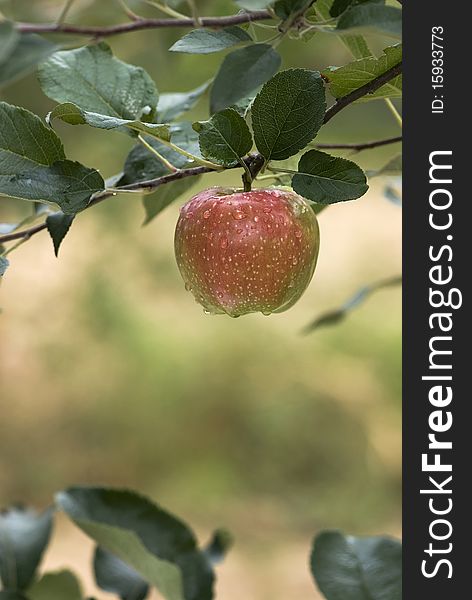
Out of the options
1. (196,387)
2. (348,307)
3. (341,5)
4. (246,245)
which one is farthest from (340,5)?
(196,387)

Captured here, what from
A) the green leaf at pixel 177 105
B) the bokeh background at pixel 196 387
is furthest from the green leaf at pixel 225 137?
the bokeh background at pixel 196 387

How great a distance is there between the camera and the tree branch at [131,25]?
0.23 m

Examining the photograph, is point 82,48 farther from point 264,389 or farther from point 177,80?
point 264,389

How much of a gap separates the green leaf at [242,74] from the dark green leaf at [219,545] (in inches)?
12.5

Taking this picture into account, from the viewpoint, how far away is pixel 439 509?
11.9 inches

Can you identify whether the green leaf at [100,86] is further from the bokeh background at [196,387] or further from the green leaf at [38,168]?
the bokeh background at [196,387]

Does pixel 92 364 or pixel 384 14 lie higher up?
pixel 92 364

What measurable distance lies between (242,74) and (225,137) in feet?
0.18

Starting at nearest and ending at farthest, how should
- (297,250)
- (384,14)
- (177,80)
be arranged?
(384,14), (297,250), (177,80)

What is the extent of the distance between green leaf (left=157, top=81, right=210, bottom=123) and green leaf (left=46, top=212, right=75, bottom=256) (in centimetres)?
11

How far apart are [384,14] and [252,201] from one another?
0.36ft

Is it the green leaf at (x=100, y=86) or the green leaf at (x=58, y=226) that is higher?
the green leaf at (x=100, y=86)

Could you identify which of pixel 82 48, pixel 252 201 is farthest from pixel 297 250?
pixel 82 48

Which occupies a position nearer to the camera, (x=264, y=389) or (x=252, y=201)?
(x=252, y=201)
